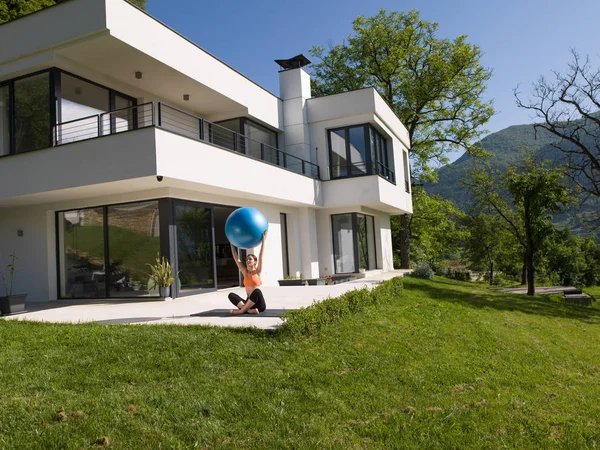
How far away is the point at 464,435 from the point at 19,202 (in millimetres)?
13652

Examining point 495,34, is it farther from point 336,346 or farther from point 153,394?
point 153,394

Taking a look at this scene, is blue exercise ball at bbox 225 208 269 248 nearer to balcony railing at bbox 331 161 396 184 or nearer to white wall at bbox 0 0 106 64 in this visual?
white wall at bbox 0 0 106 64

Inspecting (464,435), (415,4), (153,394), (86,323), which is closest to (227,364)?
(153,394)

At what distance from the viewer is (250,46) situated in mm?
17703

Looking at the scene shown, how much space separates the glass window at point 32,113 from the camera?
12508 millimetres

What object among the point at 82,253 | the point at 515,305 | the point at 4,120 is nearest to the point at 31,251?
the point at 82,253

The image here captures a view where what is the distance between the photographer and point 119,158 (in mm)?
11227

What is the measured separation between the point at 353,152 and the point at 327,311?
1200cm

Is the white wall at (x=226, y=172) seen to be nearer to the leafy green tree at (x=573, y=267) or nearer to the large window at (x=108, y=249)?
the large window at (x=108, y=249)

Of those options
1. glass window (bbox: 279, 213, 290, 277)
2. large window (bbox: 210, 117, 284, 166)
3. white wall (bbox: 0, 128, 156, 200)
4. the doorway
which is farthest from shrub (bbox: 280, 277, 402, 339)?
the doorway

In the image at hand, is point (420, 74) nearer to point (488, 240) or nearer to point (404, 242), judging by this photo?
point (404, 242)

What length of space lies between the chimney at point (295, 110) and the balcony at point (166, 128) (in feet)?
1.74

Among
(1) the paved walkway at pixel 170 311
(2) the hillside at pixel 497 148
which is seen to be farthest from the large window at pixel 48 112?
(2) the hillside at pixel 497 148

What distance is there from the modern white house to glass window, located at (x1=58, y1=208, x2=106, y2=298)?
30mm
